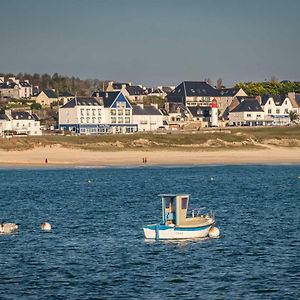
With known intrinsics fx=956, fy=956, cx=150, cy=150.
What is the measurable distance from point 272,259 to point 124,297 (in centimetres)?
948

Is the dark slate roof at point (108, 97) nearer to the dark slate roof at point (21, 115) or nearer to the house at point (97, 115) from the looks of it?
the house at point (97, 115)

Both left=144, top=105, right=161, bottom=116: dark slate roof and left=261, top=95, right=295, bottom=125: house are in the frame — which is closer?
left=144, top=105, right=161, bottom=116: dark slate roof

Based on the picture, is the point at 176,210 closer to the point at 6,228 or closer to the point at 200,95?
the point at 6,228

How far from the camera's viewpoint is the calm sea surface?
3556 cm

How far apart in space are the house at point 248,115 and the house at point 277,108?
2915 mm

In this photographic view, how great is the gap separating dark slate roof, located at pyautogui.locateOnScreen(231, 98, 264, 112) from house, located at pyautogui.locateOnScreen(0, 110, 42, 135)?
4508 centimetres

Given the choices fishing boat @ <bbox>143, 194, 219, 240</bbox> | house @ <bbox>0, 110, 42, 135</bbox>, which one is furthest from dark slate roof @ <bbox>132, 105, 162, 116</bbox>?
fishing boat @ <bbox>143, 194, 219, 240</bbox>

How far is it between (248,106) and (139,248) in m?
138

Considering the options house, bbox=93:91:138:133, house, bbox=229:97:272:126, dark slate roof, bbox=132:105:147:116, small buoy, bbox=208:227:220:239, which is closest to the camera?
small buoy, bbox=208:227:220:239

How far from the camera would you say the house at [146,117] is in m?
167

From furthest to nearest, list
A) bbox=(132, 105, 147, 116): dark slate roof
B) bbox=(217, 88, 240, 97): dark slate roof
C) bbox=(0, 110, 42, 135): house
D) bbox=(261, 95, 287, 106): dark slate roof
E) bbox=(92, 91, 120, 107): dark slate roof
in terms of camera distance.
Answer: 1. bbox=(217, 88, 240, 97): dark slate roof
2. bbox=(261, 95, 287, 106): dark slate roof
3. bbox=(132, 105, 147, 116): dark slate roof
4. bbox=(92, 91, 120, 107): dark slate roof
5. bbox=(0, 110, 42, 135): house

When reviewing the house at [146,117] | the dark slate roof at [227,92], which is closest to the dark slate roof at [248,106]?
the dark slate roof at [227,92]

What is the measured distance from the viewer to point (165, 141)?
130750 millimetres

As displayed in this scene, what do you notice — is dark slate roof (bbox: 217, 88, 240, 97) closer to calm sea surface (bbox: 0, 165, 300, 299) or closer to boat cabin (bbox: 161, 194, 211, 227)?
calm sea surface (bbox: 0, 165, 300, 299)
